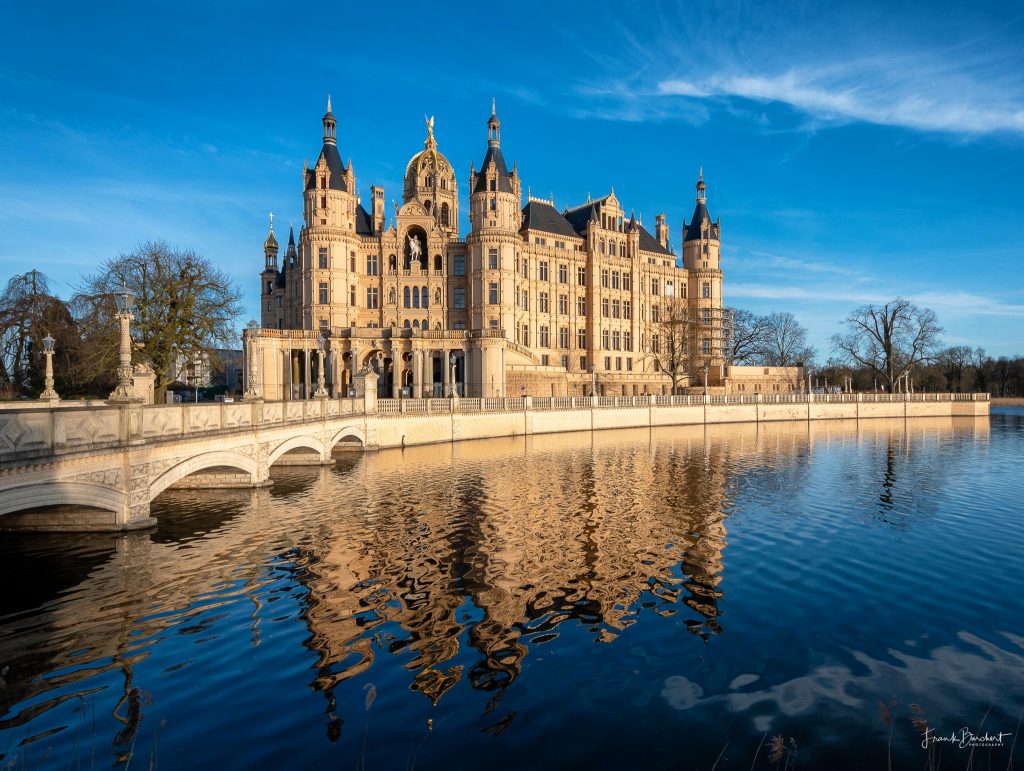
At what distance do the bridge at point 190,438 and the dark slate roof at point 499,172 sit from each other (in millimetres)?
28435

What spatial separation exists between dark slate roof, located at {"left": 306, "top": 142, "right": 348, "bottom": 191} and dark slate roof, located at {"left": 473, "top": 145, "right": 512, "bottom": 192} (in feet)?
47.6

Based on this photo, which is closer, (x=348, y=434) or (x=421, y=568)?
(x=421, y=568)

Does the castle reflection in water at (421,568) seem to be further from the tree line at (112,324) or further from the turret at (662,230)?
the turret at (662,230)

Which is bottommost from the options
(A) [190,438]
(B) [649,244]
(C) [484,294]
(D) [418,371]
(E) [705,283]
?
(A) [190,438]

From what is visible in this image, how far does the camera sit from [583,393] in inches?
2968

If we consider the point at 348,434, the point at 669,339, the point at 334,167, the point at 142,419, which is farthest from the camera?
the point at 669,339

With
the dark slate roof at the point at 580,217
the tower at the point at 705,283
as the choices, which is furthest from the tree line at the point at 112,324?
the tower at the point at 705,283

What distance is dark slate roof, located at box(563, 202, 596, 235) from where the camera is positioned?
79.7 m

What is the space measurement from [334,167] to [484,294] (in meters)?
21.1

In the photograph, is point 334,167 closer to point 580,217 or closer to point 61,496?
point 580,217

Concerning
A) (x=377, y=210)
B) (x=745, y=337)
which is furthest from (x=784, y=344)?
(x=377, y=210)

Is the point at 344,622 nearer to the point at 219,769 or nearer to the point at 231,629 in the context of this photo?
the point at 231,629

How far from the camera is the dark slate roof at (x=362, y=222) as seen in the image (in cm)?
7044

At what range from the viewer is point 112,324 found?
39719 millimetres
